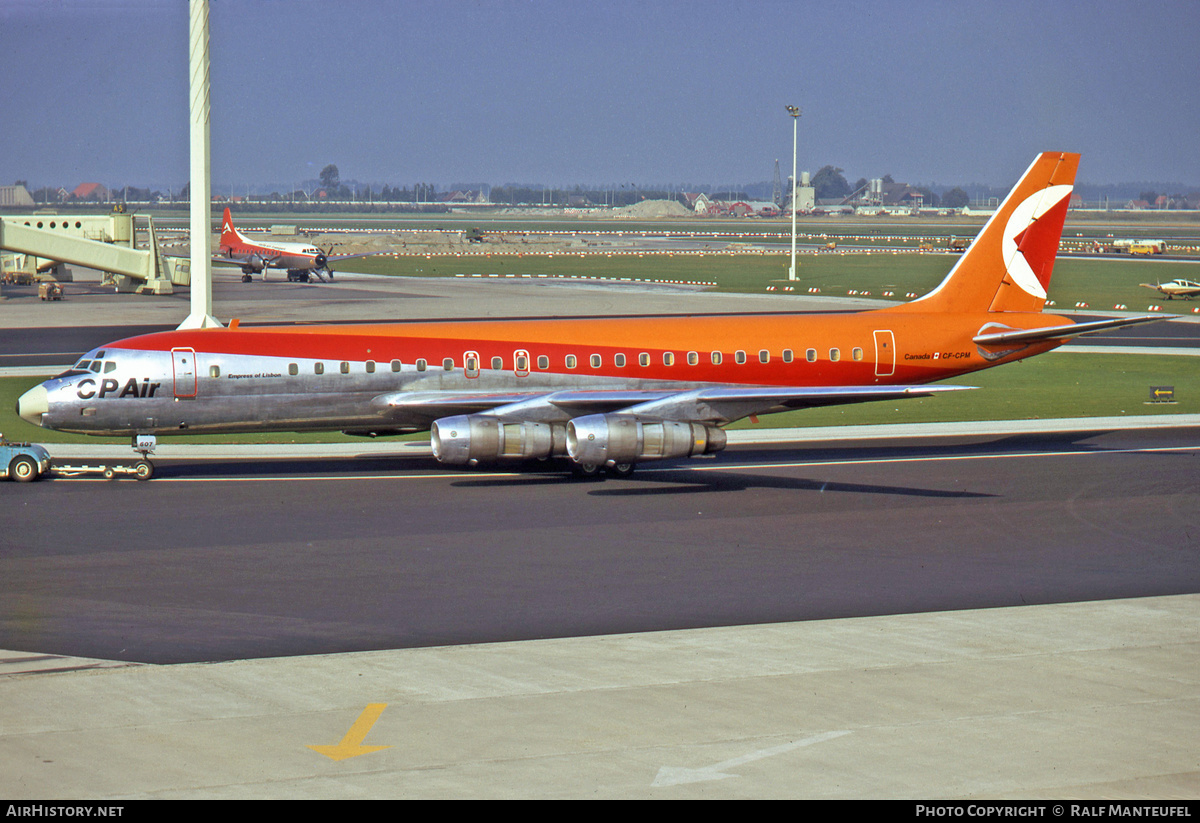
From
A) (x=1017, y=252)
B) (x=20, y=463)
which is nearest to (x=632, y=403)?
(x=1017, y=252)

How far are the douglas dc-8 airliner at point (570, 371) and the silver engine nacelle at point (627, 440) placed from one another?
1.5 inches

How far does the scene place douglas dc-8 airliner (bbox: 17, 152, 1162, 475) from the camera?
32.2 m

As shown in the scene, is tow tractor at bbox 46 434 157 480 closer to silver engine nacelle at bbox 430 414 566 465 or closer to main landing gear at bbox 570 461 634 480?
silver engine nacelle at bbox 430 414 566 465

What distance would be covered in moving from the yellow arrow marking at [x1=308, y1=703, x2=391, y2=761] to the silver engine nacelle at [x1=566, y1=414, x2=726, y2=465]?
51.1 feet

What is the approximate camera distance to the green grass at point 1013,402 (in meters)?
40.8

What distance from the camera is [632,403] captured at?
1321 inches

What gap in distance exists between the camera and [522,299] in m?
93.7

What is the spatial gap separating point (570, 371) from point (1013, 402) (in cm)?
2046

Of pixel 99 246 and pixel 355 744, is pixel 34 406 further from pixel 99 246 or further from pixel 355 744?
pixel 99 246

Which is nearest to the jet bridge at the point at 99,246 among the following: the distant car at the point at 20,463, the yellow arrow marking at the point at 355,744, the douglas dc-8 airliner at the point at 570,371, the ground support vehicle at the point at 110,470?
the distant car at the point at 20,463

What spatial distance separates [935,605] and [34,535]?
59.6 ft

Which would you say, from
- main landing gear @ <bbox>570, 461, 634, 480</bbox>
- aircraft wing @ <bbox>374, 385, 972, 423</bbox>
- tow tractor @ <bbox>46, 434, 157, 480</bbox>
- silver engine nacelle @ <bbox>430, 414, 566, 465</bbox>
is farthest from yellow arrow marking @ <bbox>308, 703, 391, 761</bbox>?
tow tractor @ <bbox>46, 434, 157, 480</bbox>
